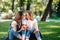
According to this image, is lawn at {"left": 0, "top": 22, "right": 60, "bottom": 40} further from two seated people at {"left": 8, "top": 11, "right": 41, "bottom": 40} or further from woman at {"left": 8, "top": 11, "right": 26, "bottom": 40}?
woman at {"left": 8, "top": 11, "right": 26, "bottom": 40}

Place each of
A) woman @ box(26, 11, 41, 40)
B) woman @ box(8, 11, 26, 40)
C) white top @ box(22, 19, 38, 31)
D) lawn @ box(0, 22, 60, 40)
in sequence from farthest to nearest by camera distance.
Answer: lawn @ box(0, 22, 60, 40) → white top @ box(22, 19, 38, 31) → woman @ box(26, 11, 41, 40) → woman @ box(8, 11, 26, 40)

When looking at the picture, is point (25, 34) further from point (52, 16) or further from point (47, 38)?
point (52, 16)

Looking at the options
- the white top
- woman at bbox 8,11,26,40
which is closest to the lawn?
the white top

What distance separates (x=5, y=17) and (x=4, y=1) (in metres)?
10.3

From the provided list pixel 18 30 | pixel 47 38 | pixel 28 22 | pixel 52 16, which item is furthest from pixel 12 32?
pixel 52 16

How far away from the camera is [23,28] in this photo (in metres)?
7.60

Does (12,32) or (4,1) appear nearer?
(12,32)

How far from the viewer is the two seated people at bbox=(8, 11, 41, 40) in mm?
7512

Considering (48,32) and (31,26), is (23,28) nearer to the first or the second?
(31,26)

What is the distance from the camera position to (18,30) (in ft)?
25.0

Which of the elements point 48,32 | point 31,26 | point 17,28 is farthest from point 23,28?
point 48,32

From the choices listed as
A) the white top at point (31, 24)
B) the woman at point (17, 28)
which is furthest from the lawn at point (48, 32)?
the woman at point (17, 28)

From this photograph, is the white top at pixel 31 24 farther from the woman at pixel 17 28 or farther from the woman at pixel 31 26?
the woman at pixel 17 28

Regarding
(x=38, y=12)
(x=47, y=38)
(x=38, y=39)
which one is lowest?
(x=38, y=12)
